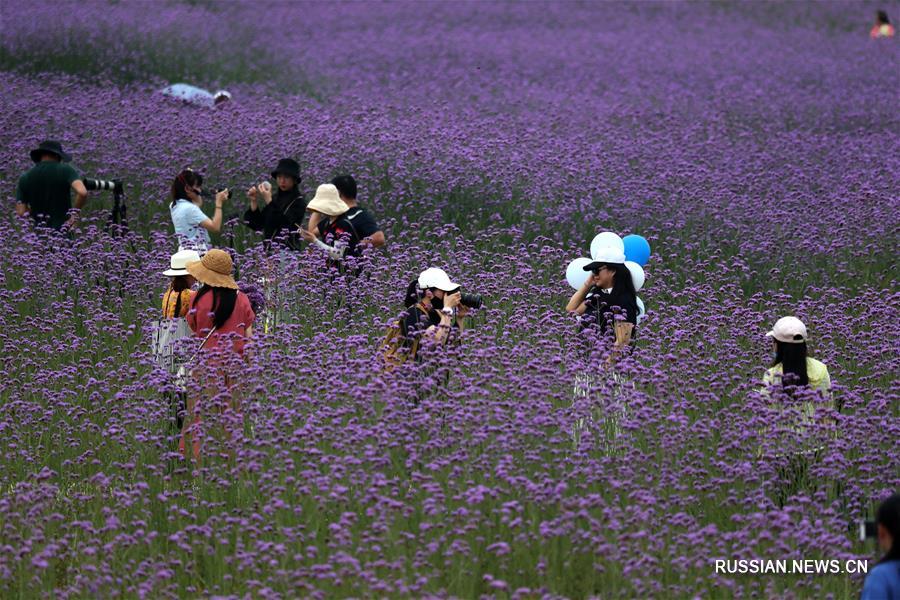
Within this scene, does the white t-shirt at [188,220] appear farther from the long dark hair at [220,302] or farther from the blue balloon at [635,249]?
the blue balloon at [635,249]

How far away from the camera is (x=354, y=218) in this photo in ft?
29.9

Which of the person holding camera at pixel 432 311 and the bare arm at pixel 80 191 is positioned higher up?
the bare arm at pixel 80 191

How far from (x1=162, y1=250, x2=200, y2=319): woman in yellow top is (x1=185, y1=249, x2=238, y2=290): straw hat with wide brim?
29 cm

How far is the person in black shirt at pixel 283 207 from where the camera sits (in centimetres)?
928

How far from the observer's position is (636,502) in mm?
5512

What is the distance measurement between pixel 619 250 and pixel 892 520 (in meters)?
3.43

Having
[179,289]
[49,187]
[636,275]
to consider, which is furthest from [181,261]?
[49,187]

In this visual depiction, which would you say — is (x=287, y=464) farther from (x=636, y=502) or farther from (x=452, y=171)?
(x=452, y=171)

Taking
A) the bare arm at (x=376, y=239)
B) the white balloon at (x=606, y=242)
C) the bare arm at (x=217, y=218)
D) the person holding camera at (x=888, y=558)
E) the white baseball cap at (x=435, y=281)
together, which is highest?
the bare arm at (x=217, y=218)

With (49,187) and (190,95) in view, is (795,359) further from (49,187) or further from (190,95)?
(190,95)

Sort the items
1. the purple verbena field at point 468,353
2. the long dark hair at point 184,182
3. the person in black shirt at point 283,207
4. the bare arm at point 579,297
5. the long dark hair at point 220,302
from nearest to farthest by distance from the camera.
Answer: the purple verbena field at point 468,353
the long dark hair at point 220,302
the bare arm at point 579,297
the long dark hair at point 184,182
the person in black shirt at point 283,207

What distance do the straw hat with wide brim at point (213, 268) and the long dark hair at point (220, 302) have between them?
4 centimetres

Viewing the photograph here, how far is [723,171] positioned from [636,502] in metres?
7.38

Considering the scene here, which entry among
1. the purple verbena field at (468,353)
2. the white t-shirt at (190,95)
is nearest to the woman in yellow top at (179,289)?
the purple verbena field at (468,353)
